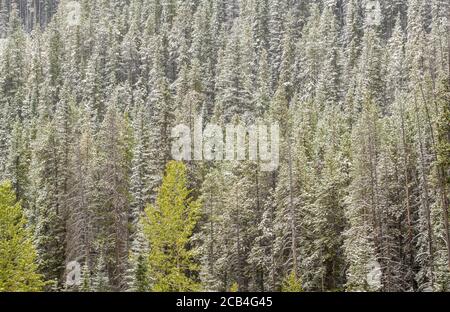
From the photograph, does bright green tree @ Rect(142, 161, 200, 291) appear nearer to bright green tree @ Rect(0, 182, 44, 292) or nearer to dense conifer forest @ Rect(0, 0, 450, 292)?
dense conifer forest @ Rect(0, 0, 450, 292)

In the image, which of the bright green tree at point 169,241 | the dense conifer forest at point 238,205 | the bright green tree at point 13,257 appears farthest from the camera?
the dense conifer forest at point 238,205

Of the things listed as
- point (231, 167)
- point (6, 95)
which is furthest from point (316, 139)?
point (6, 95)

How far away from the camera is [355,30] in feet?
316

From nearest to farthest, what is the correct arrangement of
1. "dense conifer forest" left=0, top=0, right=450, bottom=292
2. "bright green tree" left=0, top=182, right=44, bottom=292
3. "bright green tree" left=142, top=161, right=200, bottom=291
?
"bright green tree" left=142, top=161, right=200, bottom=291, "bright green tree" left=0, top=182, right=44, bottom=292, "dense conifer forest" left=0, top=0, right=450, bottom=292

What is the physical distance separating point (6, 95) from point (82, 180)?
5998 centimetres

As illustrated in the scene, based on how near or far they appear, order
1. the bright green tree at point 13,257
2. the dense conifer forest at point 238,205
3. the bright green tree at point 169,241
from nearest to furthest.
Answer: the bright green tree at point 169,241 → the bright green tree at point 13,257 → the dense conifer forest at point 238,205

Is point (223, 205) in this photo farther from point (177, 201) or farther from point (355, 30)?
point (355, 30)

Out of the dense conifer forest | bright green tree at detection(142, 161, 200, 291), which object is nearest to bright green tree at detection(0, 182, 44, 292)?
the dense conifer forest

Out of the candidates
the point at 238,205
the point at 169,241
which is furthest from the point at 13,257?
the point at 238,205

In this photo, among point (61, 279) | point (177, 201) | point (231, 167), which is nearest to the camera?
Result: point (177, 201)

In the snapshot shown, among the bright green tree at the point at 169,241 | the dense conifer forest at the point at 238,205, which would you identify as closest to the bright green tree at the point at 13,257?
the dense conifer forest at the point at 238,205

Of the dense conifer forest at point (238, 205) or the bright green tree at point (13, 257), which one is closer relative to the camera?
the bright green tree at point (13, 257)

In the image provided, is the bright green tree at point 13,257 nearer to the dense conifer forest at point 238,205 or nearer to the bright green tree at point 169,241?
the dense conifer forest at point 238,205
